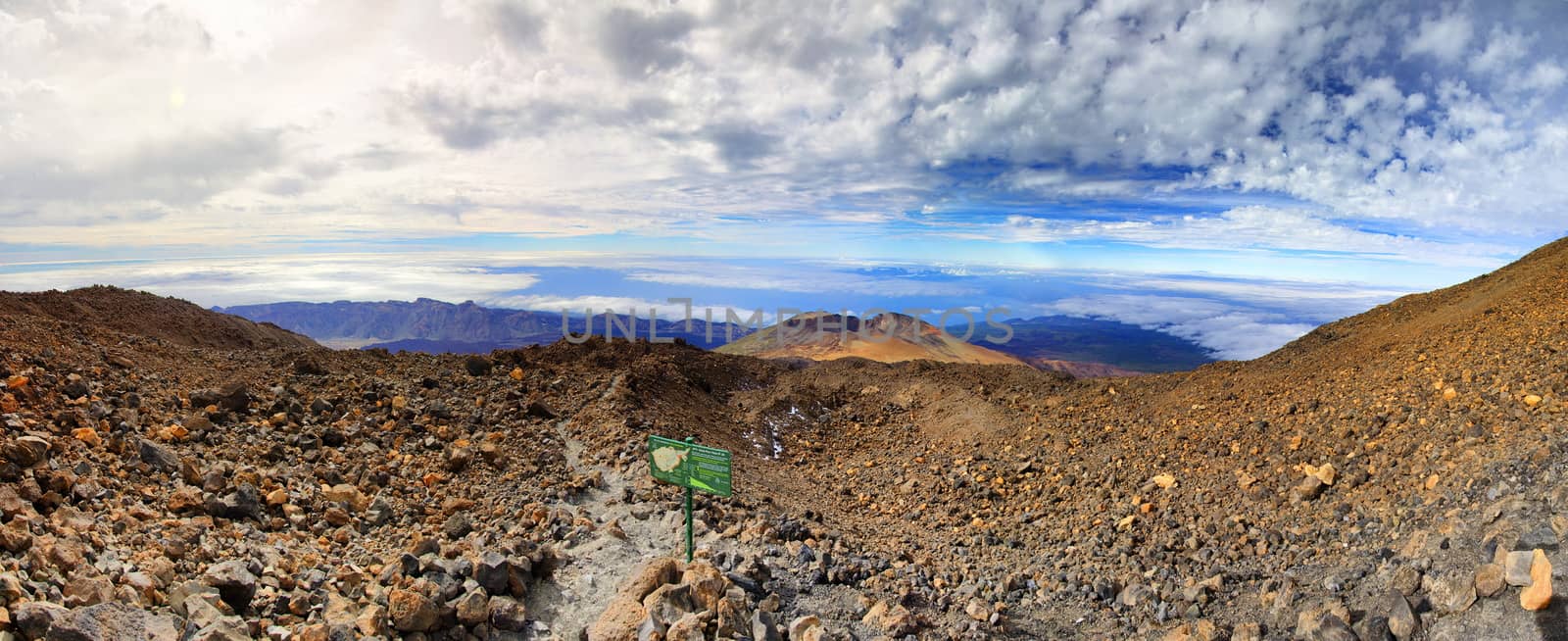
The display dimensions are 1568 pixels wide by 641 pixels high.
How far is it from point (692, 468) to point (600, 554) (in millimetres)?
1927

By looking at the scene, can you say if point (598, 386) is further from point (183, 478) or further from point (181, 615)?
point (181, 615)

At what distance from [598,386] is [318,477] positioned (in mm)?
6491

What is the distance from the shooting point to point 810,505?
11.5m

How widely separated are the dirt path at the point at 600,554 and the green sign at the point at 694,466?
1.38 m

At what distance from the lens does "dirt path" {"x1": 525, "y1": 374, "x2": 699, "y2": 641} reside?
23.2 ft

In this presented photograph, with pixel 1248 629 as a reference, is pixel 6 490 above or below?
above

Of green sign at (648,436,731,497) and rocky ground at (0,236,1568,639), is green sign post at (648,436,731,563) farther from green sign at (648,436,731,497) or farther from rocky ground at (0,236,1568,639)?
rocky ground at (0,236,1568,639)

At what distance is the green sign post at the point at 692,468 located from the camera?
7281 millimetres

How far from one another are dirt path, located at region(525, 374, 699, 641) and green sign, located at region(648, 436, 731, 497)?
138 centimetres

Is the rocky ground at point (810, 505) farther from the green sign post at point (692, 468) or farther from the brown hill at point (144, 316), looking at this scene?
the brown hill at point (144, 316)

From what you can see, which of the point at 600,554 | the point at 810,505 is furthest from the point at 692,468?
the point at 810,505

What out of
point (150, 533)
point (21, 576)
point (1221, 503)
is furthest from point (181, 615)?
point (1221, 503)

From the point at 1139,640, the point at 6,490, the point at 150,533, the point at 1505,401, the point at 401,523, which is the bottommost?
the point at 1139,640

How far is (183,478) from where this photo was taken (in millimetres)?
8094
